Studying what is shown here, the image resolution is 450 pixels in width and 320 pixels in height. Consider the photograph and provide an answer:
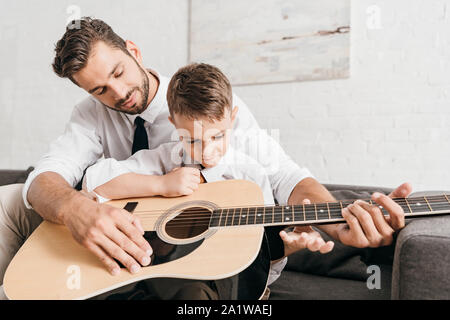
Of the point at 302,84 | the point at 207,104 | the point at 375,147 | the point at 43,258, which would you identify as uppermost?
the point at 302,84

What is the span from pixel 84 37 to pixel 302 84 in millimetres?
1416

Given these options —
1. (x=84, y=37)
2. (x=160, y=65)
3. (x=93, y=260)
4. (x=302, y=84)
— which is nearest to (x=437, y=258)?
(x=93, y=260)

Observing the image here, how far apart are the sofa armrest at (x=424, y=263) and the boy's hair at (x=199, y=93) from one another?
0.64m

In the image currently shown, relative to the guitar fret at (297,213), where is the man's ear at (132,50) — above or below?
above

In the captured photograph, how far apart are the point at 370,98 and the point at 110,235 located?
178cm

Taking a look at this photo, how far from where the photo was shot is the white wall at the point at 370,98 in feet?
6.08

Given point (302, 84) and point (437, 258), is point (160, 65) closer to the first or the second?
point (302, 84)

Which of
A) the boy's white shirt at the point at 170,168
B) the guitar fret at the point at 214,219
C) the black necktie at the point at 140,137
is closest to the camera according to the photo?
the guitar fret at the point at 214,219

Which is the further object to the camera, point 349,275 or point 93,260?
point 349,275

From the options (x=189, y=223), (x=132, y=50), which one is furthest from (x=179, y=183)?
(x=132, y=50)

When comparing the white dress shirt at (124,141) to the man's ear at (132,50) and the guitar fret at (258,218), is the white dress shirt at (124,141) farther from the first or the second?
the guitar fret at (258,218)

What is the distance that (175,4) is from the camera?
2488 mm

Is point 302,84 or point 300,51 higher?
point 300,51

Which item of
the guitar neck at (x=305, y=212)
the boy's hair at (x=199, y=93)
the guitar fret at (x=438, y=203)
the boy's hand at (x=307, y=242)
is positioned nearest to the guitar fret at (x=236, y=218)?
the guitar neck at (x=305, y=212)
